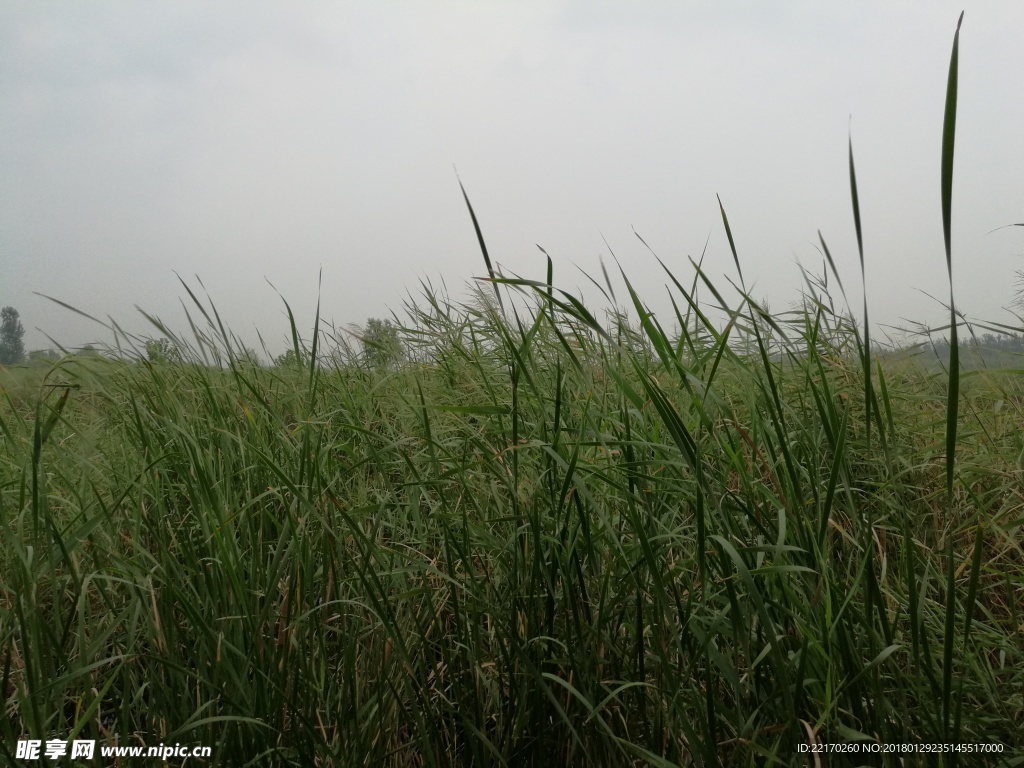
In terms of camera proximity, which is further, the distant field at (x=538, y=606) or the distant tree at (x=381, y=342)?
the distant tree at (x=381, y=342)

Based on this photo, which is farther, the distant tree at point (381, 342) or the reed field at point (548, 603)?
the distant tree at point (381, 342)

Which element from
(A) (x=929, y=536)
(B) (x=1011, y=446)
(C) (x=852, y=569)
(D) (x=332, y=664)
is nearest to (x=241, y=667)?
(D) (x=332, y=664)

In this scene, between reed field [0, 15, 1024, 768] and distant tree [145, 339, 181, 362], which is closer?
reed field [0, 15, 1024, 768]

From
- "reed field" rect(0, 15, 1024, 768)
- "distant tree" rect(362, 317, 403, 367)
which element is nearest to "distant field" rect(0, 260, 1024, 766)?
"reed field" rect(0, 15, 1024, 768)

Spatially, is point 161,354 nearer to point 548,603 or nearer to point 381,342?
point 381,342

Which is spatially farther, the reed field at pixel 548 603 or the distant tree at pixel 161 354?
the distant tree at pixel 161 354

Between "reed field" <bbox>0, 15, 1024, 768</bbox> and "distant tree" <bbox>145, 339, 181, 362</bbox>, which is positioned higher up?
"distant tree" <bbox>145, 339, 181, 362</bbox>

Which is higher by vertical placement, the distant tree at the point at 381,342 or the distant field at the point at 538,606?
the distant tree at the point at 381,342

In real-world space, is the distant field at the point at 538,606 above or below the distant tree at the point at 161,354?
below

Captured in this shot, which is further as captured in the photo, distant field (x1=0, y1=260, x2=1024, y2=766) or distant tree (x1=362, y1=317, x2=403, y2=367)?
distant tree (x1=362, y1=317, x2=403, y2=367)

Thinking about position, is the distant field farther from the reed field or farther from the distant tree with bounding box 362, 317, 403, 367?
the distant tree with bounding box 362, 317, 403, 367

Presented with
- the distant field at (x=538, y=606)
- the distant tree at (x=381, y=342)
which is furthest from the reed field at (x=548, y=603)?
the distant tree at (x=381, y=342)

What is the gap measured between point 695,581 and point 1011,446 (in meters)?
1.20

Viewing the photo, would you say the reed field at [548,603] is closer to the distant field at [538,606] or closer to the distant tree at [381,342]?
the distant field at [538,606]
